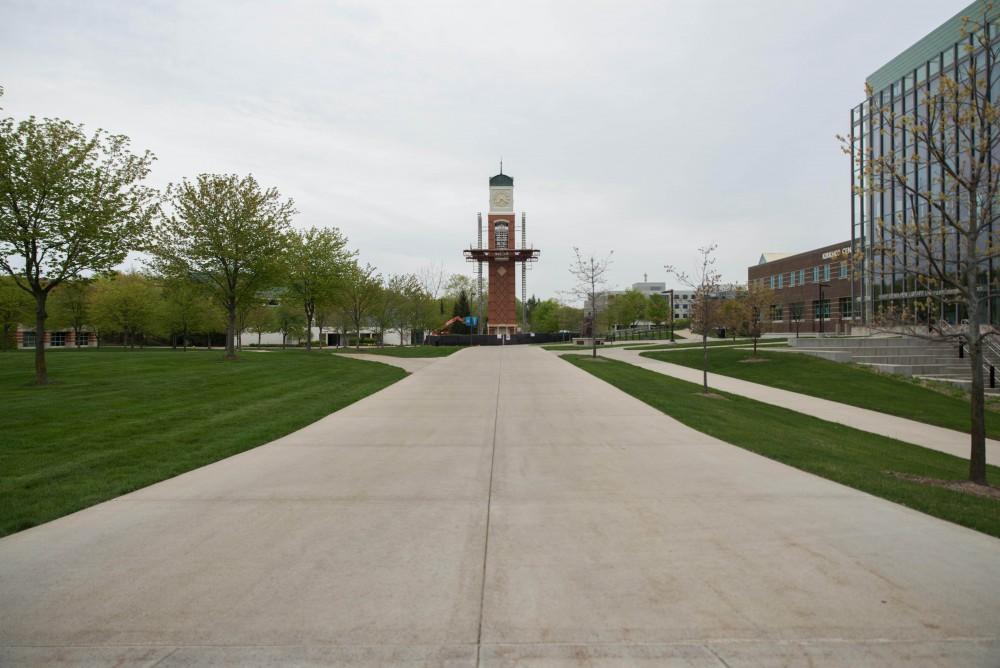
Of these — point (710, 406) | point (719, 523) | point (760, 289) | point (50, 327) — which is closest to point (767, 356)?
point (760, 289)

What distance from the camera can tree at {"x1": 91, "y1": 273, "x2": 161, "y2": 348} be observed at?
45250 mm

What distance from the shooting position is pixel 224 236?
1048 inches

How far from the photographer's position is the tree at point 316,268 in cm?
3750

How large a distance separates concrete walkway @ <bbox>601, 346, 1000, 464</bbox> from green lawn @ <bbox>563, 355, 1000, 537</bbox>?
641 millimetres

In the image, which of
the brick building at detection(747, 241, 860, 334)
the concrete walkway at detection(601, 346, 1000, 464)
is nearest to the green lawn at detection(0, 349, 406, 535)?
the concrete walkway at detection(601, 346, 1000, 464)

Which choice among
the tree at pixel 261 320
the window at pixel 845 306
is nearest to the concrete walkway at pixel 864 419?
the window at pixel 845 306

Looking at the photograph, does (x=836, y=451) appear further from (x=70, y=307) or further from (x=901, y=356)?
(x=70, y=307)

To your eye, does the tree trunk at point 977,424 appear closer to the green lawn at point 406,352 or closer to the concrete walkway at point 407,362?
the concrete walkway at point 407,362

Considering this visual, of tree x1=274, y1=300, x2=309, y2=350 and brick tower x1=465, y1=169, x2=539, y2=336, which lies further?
brick tower x1=465, y1=169, x2=539, y2=336

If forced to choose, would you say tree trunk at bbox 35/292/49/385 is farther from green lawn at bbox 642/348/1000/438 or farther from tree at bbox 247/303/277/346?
tree at bbox 247/303/277/346

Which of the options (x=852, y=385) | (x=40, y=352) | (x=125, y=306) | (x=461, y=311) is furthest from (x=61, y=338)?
(x=852, y=385)

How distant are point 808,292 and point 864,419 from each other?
49.0 m

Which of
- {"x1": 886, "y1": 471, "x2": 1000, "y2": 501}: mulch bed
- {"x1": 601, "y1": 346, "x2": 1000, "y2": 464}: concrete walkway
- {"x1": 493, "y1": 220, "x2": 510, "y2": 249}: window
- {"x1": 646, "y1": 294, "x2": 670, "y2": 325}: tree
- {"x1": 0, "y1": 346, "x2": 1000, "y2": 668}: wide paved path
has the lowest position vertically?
{"x1": 601, "y1": 346, "x2": 1000, "y2": 464}: concrete walkway

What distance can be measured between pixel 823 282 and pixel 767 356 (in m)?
32.0
